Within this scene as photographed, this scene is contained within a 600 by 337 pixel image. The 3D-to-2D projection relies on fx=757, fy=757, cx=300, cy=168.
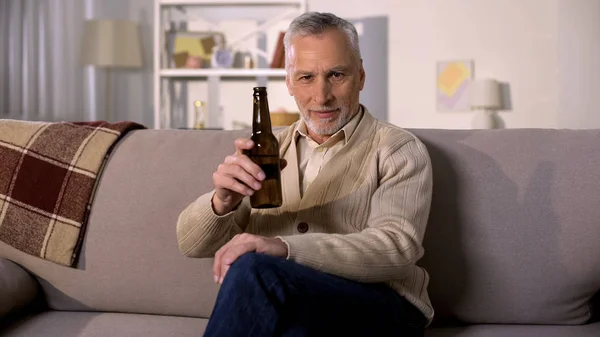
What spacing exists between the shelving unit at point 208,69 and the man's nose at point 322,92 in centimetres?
355

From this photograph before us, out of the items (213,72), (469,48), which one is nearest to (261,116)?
(213,72)

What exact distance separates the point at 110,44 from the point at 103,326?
→ 12.8 feet

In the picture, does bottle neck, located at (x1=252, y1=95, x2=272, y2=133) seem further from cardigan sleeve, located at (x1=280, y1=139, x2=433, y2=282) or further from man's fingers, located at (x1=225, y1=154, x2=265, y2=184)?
cardigan sleeve, located at (x1=280, y1=139, x2=433, y2=282)

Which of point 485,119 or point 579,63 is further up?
point 579,63

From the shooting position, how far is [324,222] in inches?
68.3

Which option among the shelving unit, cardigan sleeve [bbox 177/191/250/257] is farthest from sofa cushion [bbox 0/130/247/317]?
the shelving unit

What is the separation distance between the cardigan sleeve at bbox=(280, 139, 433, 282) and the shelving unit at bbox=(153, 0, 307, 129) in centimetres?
368

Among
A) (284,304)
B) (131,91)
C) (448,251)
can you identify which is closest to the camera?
(284,304)

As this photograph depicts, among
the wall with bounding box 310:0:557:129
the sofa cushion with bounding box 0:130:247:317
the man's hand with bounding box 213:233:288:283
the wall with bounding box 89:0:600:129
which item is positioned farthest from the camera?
the wall with bounding box 310:0:557:129

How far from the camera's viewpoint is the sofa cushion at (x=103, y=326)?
1.79 meters

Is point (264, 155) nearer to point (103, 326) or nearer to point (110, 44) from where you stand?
point (103, 326)

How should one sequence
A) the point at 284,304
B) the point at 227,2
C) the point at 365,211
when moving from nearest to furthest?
the point at 284,304 → the point at 365,211 → the point at 227,2

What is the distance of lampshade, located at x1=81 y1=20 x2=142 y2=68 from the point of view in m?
5.38

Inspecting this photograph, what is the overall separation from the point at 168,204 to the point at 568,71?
168 inches
